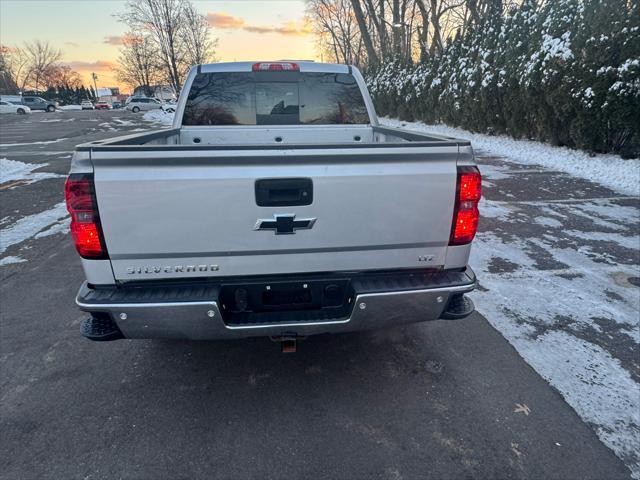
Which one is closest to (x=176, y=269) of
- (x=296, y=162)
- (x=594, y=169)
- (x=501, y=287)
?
(x=296, y=162)

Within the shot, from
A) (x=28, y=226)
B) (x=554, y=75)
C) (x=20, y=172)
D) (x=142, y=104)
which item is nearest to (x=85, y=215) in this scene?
(x=28, y=226)

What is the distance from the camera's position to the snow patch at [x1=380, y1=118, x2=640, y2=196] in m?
8.38

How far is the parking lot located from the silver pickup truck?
60cm

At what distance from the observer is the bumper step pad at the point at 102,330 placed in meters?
2.34

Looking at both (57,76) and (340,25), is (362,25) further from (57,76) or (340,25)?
(57,76)

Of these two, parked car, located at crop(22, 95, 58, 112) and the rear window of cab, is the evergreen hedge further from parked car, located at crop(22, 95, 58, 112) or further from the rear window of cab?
parked car, located at crop(22, 95, 58, 112)

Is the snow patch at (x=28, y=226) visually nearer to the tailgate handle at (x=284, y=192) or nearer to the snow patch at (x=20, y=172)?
the snow patch at (x=20, y=172)

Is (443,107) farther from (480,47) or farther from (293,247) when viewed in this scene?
(293,247)

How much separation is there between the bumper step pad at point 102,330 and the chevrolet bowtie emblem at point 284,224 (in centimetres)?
104

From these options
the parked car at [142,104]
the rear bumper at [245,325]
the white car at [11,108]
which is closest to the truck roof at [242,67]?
the rear bumper at [245,325]

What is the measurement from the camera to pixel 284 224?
2254 mm

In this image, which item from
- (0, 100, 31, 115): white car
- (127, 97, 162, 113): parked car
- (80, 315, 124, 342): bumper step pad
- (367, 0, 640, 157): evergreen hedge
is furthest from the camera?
(127, 97, 162, 113): parked car

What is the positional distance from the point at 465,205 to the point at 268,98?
2574mm

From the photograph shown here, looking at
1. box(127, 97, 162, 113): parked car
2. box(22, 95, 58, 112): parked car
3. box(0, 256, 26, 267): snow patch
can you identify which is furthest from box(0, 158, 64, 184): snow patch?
box(22, 95, 58, 112): parked car
